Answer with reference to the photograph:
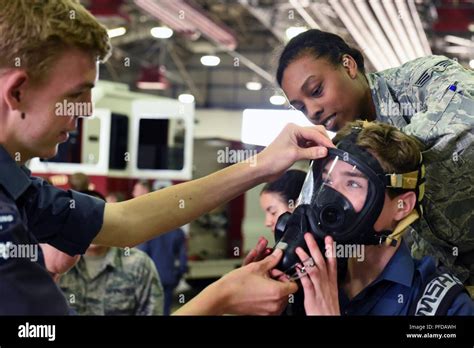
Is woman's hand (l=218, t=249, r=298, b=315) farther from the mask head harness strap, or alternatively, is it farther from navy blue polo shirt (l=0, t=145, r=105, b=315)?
navy blue polo shirt (l=0, t=145, r=105, b=315)

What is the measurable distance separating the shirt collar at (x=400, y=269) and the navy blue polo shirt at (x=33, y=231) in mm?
669

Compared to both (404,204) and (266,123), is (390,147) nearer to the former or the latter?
(404,204)

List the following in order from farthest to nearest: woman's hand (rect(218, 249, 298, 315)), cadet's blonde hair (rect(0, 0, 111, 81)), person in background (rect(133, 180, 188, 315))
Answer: person in background (rect(133, 180, 188, 315)), woman's hand (rect(218, 249, 298, 315)), cadet's blonde hair (rect(0, 0, 111, 81))

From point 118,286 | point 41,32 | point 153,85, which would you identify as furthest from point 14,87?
point 153,85

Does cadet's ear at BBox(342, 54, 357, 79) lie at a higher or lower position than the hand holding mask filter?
higher

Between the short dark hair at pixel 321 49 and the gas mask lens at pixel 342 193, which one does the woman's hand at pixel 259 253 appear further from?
the short dark hair at pixel 321 49

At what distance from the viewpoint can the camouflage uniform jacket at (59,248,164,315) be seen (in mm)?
2393

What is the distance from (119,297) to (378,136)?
144cm

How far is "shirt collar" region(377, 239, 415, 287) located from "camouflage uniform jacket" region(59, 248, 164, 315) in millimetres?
1108

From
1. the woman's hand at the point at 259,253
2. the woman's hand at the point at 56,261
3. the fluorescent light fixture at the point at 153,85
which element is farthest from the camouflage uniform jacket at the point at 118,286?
the fluorescent light fixture at the point at 153,85

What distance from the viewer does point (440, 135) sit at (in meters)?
1.54

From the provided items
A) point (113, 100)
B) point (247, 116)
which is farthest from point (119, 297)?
point (113, 100)

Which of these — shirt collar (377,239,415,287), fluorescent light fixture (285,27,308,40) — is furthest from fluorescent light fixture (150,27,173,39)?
shirt collar (377,239,415,287)

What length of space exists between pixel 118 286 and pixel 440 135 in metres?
1.51
